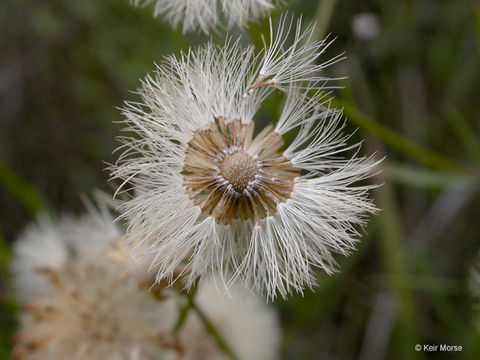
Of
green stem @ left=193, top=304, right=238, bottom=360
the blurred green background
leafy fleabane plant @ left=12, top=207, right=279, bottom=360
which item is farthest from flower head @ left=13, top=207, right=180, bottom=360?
the blurred green background

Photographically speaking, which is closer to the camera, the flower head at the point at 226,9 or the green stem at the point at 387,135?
the flower head at the point at 226,9

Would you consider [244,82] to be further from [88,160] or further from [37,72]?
[37,72]

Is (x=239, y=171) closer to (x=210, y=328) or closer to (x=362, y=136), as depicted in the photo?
(x=210, y=328)

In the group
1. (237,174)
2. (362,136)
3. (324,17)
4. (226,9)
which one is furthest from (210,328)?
(362,136)

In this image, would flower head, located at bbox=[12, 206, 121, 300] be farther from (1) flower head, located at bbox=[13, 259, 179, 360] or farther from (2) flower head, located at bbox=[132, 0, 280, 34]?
(2) flower head, located at bbox=[132, 0, 280, 34]

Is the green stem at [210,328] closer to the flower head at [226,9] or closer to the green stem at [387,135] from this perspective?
the green stem at [387,135]

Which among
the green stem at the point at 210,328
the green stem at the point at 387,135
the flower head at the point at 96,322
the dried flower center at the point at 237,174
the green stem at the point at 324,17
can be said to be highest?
the green stem at the point at 324,17

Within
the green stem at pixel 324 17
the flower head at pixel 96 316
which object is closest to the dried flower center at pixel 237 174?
the flower head at pixel 96 316
